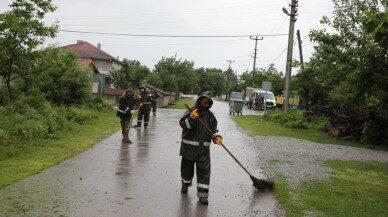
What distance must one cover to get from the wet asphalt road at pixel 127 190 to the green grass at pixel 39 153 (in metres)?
0.28

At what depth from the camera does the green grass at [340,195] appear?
6845mm

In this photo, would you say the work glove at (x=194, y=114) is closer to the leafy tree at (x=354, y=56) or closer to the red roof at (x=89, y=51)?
the leafy tree at (x=354, y=56)

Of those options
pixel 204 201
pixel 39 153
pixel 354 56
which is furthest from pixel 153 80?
pixel 204 201

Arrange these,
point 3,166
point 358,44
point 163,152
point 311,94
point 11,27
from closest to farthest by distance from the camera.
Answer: point 3,166 < point 163,152 < point 11,27 < point 358,44 < point 311,94

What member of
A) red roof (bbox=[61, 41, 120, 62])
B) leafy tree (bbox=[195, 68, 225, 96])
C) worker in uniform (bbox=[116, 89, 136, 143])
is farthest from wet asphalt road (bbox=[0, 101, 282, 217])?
leafy tree (bbox=[195, 68, 225, 96])

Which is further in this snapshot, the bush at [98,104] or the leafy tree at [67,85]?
the bush at [98,104]

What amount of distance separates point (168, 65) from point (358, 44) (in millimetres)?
60370

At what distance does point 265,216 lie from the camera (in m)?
6.43

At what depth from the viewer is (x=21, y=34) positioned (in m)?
15.4

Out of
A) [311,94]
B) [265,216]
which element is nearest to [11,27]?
[265,216]

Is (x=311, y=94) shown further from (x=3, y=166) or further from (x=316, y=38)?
(x=3, y=166)

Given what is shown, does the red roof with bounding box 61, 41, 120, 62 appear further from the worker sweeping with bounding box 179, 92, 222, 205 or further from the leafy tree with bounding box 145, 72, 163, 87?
the worker sweeping with bounding box 179, 92, 222, 205

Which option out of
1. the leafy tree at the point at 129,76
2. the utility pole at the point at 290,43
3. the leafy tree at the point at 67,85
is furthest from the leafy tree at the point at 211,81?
the leafy tree at the point at 67,85

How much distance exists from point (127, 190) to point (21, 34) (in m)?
10.2
